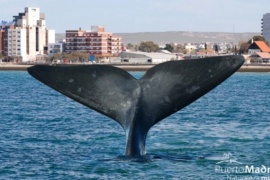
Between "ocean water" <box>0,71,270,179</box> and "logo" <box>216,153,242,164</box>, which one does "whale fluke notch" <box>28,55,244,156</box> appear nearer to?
"ocean water" <box>0,71,270,179</box>

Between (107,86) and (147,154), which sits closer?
(107,86)

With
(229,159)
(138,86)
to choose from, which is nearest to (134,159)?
(138,86)

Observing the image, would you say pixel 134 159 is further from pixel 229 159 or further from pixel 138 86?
pixel 229 159

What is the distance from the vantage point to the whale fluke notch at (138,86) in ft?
62.3

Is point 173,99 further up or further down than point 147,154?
further up

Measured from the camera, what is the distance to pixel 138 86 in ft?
65.1

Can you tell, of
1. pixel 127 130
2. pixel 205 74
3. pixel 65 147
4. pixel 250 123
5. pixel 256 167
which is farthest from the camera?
pixel 250 123

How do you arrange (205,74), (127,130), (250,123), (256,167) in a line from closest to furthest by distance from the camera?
(205,74) → (127,130) → (256,167) → (250,123)

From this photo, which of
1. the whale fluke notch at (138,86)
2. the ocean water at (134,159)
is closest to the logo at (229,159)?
the ocean water at (134,159)

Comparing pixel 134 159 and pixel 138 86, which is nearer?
pixel 138 86

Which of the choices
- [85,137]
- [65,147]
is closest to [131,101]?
[65,147]

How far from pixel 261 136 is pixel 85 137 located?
6578 millimetres

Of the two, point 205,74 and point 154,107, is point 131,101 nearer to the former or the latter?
point 154,107

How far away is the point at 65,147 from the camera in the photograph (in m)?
26.2
